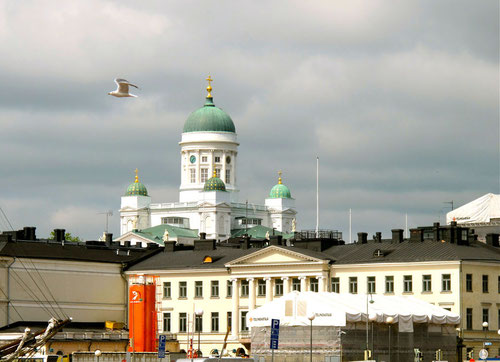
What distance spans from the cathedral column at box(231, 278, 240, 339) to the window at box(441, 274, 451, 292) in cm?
2141

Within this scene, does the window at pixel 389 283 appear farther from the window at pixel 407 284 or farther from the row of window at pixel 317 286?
the window at pixel 407 284

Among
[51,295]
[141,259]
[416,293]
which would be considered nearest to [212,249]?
[141,259]

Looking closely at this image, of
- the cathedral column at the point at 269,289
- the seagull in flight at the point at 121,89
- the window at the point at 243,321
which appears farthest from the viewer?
the window at the point at 243,321

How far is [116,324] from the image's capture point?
13862 cm

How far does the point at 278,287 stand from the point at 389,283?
12164 mm

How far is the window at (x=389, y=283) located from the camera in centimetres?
12681

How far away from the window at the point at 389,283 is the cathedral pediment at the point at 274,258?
22.8 ft

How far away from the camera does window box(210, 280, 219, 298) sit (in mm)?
138250

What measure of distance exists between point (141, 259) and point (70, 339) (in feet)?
87.6

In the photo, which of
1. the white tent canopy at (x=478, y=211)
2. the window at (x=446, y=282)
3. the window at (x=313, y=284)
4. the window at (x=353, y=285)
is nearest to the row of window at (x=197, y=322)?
the window at (x=313, y=284)

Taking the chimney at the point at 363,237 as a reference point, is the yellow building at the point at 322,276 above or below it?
below

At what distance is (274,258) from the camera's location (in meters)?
135

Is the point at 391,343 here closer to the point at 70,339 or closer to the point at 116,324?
the point at 70,339

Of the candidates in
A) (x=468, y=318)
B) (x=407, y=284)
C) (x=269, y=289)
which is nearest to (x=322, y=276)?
(x=269, y=289)
